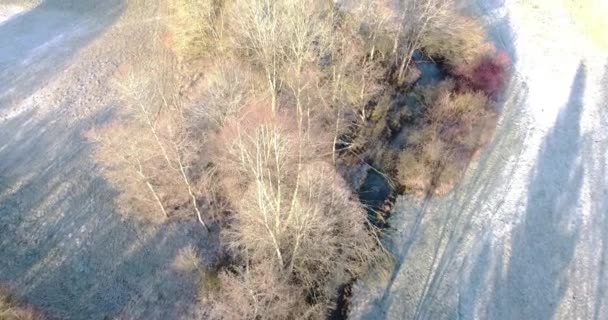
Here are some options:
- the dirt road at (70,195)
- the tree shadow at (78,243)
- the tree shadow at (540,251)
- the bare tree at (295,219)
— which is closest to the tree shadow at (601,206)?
the tree shadow at (540,251)

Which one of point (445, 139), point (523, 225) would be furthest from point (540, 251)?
point (445, 139)

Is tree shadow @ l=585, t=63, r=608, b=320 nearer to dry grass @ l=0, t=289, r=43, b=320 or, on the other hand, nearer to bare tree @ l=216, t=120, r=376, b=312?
bare tree @ l=216, t=120, r=376, b=312

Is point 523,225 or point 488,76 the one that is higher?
point 488,76

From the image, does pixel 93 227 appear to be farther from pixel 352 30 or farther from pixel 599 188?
pixel 599 188

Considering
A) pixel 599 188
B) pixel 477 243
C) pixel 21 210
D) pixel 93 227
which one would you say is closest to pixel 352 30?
pixel 477 243

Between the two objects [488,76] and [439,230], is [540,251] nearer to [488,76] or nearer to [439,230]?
[439,230]
